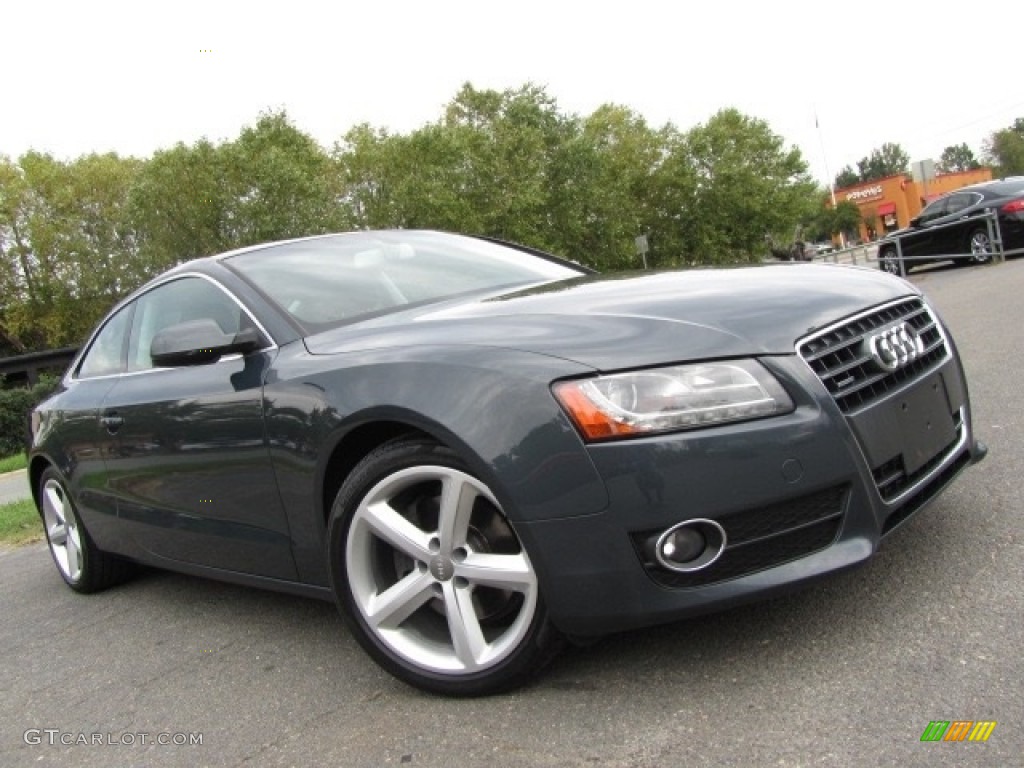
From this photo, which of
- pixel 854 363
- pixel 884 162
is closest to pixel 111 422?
pixel 854 363

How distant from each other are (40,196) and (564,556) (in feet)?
158

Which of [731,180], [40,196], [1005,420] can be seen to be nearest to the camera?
[1005,420]

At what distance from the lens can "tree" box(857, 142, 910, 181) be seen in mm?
142625

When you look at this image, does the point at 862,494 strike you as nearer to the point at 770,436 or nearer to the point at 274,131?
the point at 770,436

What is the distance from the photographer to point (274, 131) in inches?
1315

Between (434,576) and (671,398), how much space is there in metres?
0.85

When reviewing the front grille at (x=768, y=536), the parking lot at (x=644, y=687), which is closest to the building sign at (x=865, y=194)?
the parking lot at (x=644, y=687)

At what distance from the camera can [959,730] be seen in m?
1.92

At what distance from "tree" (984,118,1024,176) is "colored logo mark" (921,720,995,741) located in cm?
11885

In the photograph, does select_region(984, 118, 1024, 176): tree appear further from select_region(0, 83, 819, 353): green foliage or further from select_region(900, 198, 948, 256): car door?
select_region(900, 198, 948, 256): car door

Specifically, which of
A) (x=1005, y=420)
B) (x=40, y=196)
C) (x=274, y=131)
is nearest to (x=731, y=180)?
(x=274, y=131)

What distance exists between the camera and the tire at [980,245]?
15445 millimetres

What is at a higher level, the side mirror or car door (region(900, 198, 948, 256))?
the side mirror

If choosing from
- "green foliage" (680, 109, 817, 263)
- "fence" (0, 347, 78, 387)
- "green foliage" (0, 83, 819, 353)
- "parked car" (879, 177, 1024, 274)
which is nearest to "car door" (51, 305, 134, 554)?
"parked car" (879, 177, 1024, 274)
